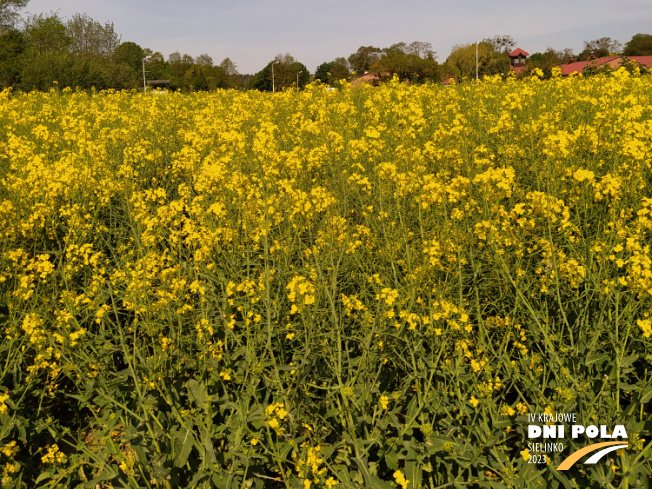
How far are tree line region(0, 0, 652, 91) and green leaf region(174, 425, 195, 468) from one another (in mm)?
7829

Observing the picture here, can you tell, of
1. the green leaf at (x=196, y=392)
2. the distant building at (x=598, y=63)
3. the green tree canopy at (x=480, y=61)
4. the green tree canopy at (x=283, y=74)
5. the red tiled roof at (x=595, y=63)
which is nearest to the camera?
the green leaf at (x=196, y=392)

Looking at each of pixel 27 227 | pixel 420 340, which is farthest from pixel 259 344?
pixel 27 227

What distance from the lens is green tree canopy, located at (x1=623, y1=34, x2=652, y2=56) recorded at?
8025cm

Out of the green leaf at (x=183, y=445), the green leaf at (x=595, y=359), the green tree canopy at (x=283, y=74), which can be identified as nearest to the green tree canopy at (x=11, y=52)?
the green tree canopy at (x=283, y=74)

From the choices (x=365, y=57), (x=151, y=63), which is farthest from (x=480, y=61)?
(x=151, y=63)

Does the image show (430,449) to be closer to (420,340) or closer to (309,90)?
(420,340)

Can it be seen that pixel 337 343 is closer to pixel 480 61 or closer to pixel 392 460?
pixel 392 460

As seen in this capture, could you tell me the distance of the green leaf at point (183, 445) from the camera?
6.09ft

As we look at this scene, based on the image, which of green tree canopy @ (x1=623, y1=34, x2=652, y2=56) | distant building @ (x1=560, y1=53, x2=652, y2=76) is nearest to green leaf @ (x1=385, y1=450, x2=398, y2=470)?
distant building @ (x1=560, y1=53, x2=652, y2=76)

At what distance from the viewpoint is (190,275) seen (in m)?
2.64

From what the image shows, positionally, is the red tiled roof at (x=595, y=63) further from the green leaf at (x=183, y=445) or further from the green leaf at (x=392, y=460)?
the green leaf at (x=183, y=445)

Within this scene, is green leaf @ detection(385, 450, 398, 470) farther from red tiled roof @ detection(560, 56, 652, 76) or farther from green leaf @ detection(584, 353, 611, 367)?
red tiled roof @ detection(560, 56, 652, 76)

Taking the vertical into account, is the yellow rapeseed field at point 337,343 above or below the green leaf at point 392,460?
above

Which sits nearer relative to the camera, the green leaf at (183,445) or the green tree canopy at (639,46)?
the green leaf at (183,445)
